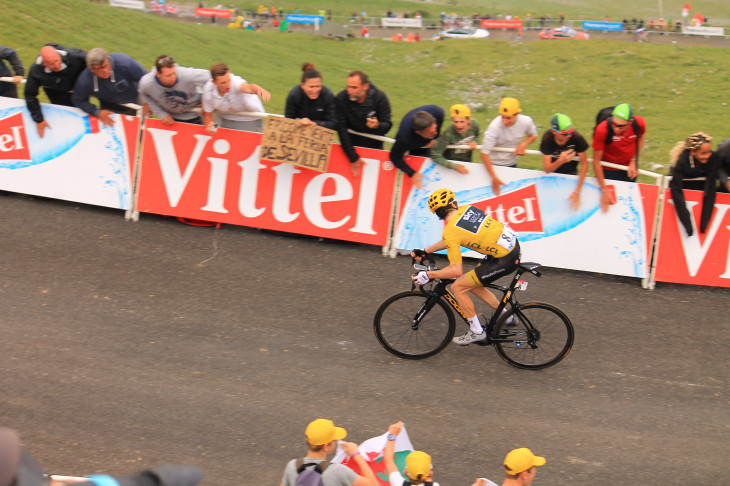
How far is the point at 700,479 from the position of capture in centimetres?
529

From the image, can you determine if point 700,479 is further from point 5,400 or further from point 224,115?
point 224,115

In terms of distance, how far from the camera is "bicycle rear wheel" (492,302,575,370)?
6527 mm

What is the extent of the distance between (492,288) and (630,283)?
8.22 feet

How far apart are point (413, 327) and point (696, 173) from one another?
13.6 feet

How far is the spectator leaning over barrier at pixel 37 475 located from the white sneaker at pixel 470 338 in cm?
389

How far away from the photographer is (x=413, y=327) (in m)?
6.91

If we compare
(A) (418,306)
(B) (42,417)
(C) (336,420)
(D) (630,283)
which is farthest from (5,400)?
(D) (630,283)

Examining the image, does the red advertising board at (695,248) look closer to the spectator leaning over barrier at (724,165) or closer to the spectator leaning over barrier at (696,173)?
the spectator leaning over barrier at (696,173)

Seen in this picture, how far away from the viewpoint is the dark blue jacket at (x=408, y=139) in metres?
8.30

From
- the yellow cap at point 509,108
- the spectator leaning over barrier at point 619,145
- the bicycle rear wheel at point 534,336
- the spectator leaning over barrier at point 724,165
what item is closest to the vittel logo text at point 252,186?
the yellow cap at point 509,108

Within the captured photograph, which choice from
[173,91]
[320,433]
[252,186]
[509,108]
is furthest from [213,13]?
[320,433]

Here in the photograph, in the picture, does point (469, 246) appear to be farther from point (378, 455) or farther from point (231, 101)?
point (231, 101)

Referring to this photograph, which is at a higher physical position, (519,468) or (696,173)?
(696,173)

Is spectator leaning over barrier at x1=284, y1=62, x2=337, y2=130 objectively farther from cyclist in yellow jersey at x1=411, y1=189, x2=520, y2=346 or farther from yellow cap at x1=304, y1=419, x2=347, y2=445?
yellow cap at x1=304, y1=419, x2=347, y2=445
